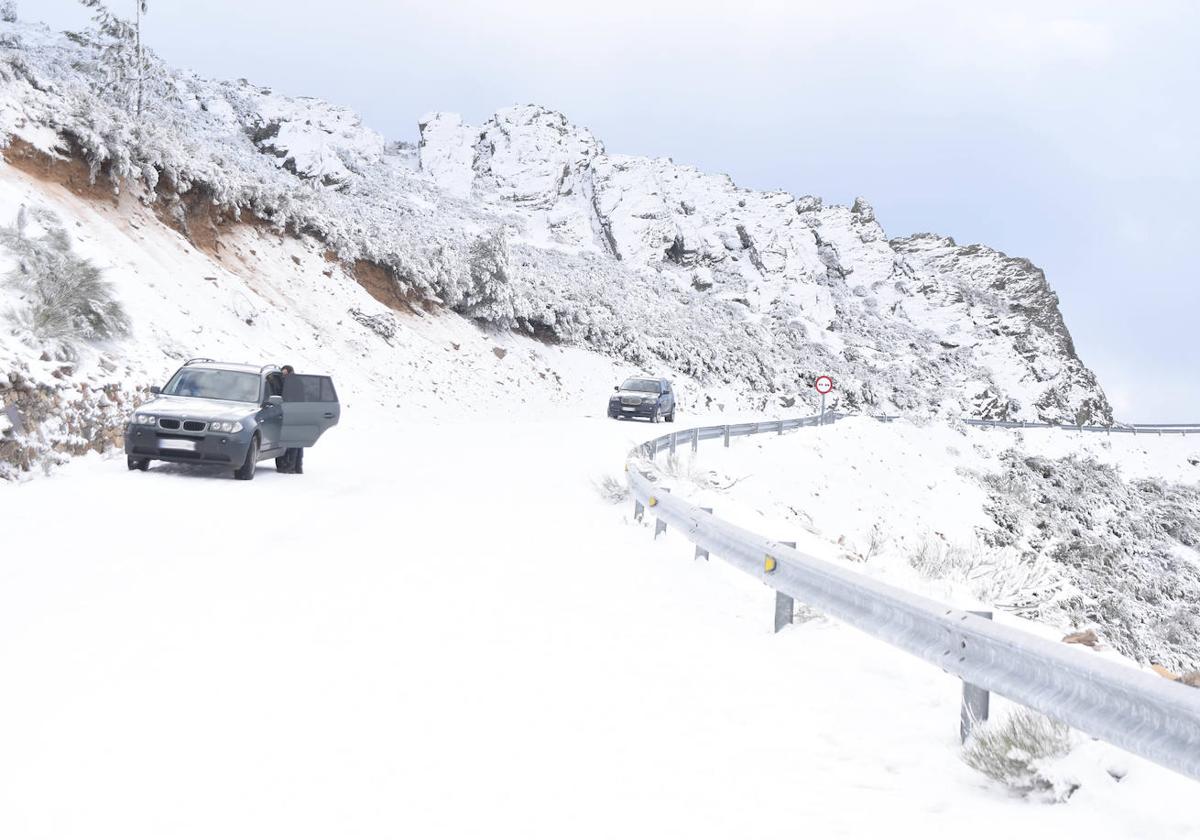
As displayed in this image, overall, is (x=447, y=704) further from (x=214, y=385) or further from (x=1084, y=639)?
(x=214, y=385)

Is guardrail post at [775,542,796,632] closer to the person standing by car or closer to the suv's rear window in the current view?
the suv's rear window

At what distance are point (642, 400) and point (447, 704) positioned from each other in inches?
1118

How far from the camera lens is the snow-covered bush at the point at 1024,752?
10.7ft

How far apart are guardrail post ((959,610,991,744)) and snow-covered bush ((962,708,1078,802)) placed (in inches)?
3.1

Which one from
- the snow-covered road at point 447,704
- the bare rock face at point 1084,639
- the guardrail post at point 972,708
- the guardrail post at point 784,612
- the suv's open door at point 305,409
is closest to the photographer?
the snow-covered road at point 447,704

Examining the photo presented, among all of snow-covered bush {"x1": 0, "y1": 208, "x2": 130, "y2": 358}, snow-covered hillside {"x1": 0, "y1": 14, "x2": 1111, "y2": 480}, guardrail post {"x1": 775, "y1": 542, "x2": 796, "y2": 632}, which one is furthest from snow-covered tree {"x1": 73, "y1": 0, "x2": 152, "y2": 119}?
guardrail post {"x1": 775, "y1": 542, "x2": 796, "y2": 632}

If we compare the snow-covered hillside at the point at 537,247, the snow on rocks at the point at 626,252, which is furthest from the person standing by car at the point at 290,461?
the snow on rocks at the point at 626,252

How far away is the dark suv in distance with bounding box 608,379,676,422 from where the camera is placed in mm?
32469

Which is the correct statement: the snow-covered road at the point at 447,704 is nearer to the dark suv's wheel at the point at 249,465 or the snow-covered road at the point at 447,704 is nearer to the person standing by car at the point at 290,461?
the dark suv's wheel at the point at 249,465

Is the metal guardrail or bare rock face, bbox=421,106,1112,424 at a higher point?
bare rock face, bbox=421,106,1112,424

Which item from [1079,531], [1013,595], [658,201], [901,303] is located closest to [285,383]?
[1013,595]

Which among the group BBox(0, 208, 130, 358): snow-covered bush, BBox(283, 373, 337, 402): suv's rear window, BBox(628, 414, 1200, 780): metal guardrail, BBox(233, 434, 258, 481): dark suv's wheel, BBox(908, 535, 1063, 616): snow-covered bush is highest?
BBox(0, 208, 130, 358): snow-covered bush

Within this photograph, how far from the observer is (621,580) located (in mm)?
7602

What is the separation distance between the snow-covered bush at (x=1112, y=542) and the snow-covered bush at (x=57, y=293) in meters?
20.2
